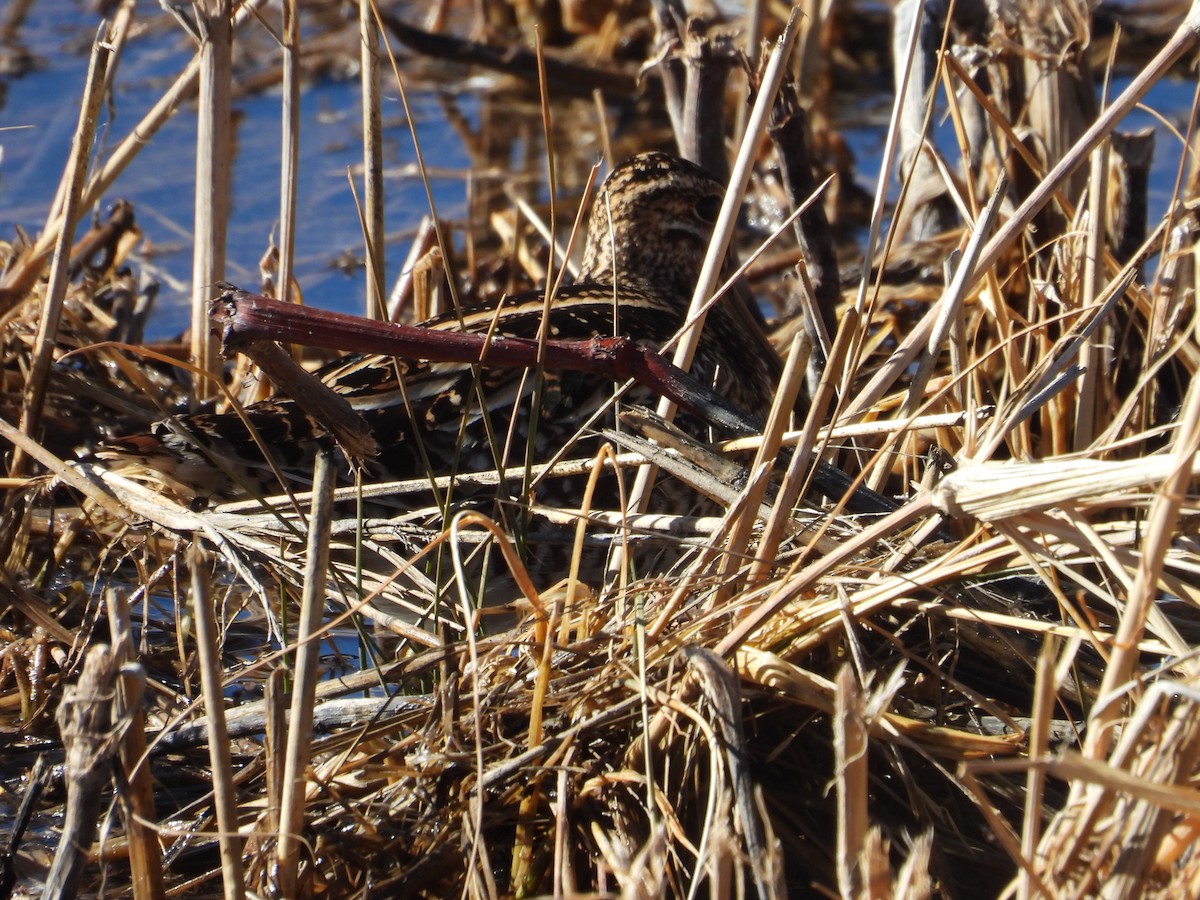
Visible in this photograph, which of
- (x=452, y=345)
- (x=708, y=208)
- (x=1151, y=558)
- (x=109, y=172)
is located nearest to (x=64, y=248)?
(x=109, y=172)

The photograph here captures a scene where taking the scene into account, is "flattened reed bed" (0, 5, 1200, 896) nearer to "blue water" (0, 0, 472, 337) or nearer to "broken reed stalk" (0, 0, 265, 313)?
"broken reed stalk" (0, 0, 265, 313)

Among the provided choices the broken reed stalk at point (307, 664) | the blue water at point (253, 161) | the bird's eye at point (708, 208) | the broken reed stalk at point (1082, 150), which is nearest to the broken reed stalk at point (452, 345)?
the broken reed stalk at point (307, 664)

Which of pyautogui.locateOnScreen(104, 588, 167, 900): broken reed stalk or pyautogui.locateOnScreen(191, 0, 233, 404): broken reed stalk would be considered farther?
pyautogui.locateOnScreen(191, 0, 233, 404): broken reed stalk

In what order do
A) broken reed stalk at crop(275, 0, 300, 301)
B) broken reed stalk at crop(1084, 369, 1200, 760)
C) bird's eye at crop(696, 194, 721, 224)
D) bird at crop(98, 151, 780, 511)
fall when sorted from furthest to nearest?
bird's eye at crop(696, 194, 721, 224)
broken reed stalk at crop(275, 0, 300, 301)
bird at crop(98, 151, 780, 511)
broken reed stalk at crop(1084, 369, 1200, 760)

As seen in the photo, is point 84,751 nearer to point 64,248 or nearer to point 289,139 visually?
point 64,248

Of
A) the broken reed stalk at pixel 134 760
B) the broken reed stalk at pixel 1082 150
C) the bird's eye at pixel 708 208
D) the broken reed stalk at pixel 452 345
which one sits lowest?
the broken reed stalk at pixel 134 760

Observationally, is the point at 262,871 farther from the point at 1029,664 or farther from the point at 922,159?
the point at 922,159


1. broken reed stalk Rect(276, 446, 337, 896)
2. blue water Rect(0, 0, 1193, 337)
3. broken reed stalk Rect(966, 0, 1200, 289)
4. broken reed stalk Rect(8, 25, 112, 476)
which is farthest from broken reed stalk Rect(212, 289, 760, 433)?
blue water Rect(0, 0, 1193, 337)

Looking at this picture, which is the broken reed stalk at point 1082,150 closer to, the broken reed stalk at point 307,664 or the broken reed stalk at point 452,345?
the broken reed stalk at point 452,345

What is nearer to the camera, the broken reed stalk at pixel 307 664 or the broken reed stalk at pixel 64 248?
the broken reed stalk at pixel 307 664
